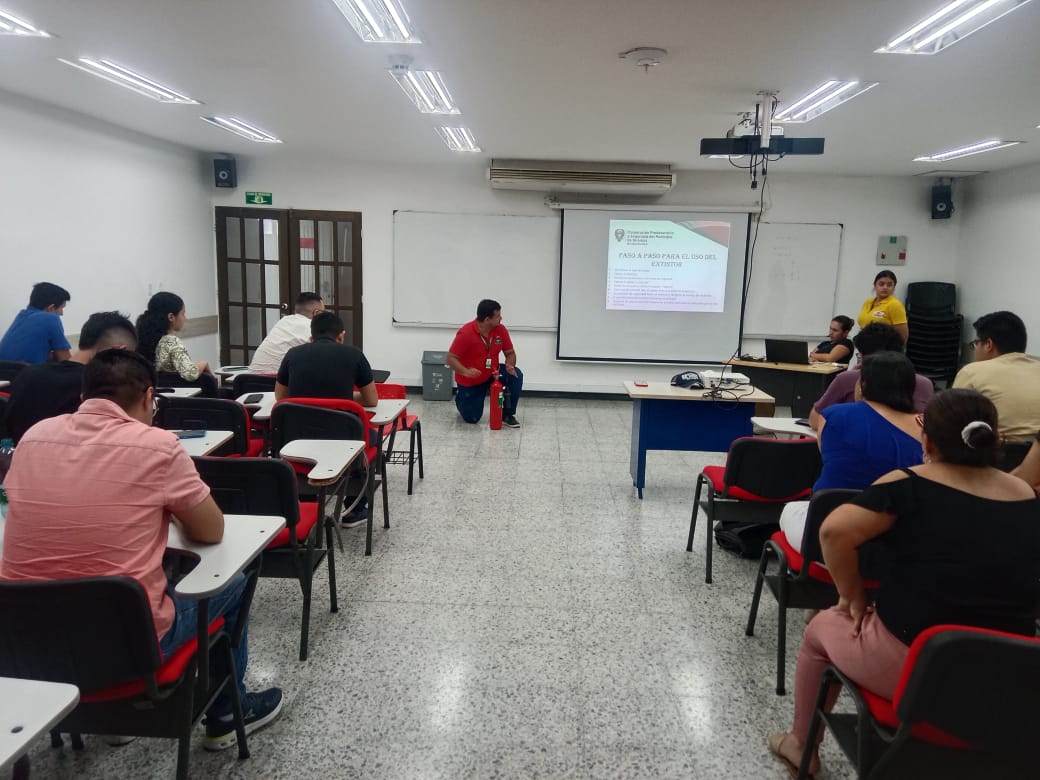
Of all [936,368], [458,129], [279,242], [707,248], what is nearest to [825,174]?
[707,248]

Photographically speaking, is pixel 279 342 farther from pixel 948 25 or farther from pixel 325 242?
pixel 948 25

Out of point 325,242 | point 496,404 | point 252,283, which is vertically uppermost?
point 325,242

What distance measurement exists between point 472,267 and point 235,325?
291 centimetres

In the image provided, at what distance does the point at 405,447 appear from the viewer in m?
5.26

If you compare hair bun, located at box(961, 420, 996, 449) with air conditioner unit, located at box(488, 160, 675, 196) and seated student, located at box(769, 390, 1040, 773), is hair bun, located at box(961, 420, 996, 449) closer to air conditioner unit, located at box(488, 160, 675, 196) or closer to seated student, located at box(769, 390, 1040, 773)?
seated student, located at box(769, 390, 1040, 773)

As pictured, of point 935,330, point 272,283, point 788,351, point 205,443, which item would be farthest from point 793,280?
point 205,443

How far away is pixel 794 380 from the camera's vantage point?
5836 millimetres

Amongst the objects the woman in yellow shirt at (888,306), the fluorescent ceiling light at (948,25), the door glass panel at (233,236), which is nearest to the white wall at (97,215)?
the door glass panel at (233,236)

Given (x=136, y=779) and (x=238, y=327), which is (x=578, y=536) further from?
(x=238, y=327)

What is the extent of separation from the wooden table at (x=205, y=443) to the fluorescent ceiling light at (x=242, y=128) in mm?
3659

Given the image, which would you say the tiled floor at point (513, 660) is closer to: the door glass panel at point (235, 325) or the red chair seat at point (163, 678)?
the red chair seat at point (163, 678)

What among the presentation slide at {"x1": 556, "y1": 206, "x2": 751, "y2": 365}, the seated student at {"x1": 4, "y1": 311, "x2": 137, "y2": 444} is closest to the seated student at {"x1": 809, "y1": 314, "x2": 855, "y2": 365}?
the presentation slide at {"x1": 556, "y1": 206, "x2": 751, "y2": 365}

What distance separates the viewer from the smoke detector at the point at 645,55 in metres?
3.32

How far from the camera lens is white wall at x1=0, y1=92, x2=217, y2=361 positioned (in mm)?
4723
